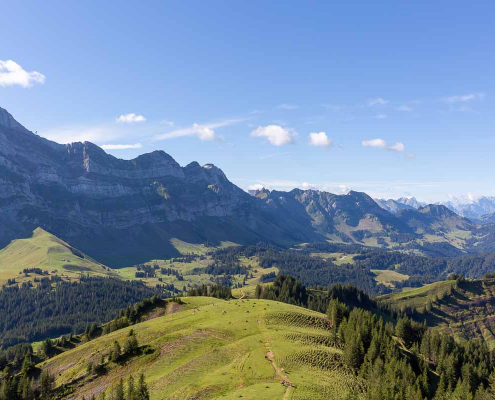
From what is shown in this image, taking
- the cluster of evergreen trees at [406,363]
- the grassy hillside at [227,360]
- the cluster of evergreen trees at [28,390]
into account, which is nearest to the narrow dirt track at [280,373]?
the grassy hillside at [227,360]

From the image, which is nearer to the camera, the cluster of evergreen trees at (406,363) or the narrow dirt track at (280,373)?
the narrow dirt track at (280,373)

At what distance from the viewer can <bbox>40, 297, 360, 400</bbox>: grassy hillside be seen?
214 feet

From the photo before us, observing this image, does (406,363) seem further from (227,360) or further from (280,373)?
(227,360)

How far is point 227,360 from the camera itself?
259ft

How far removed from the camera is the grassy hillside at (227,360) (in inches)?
2569

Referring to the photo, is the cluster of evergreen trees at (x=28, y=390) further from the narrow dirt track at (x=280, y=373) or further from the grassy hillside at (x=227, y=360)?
the narrow dirt track at (x=280, y=373)

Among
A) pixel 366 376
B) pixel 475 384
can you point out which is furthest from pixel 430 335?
pixel 366 376

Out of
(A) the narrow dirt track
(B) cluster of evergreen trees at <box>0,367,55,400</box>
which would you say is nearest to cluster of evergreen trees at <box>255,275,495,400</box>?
(A) the narrow dirt track

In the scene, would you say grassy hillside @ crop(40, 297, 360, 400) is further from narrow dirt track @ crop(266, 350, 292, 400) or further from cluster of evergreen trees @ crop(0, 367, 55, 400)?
cluster of evergreen trees @ crop(0, 367, 55, 400)

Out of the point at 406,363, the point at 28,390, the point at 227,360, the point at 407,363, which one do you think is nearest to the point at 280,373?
the point at 227,360

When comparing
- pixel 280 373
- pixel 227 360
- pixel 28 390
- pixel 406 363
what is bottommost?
pixel 28 390

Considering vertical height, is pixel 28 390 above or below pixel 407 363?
below

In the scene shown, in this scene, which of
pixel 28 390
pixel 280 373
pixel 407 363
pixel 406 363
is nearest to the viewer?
pixel 280 373

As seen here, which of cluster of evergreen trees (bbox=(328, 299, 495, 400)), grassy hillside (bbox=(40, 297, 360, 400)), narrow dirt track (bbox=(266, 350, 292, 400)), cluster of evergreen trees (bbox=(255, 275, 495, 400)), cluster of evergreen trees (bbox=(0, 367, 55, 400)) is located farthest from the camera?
cluster of evergreen trees (bbox=(0, 367, 55, 400))
